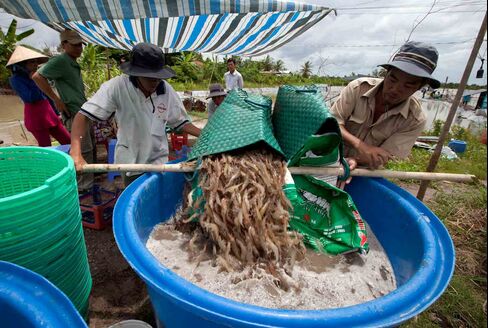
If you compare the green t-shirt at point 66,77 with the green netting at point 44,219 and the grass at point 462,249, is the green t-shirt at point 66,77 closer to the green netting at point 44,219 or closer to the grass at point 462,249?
the green netting at point 44,219

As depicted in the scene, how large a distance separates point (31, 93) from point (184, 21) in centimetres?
221

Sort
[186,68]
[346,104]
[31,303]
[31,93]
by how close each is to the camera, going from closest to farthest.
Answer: [31,303] < [346,104] < [31,93] < [186,68]

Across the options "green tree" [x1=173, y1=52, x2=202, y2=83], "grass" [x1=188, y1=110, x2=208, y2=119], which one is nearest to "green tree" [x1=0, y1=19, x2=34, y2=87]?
"green tree" [x1=173, y1=52, x2=202, y2=83]

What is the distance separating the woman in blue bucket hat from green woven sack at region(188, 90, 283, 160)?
1.48ft

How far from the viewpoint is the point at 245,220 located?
150cm

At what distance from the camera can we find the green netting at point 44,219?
3.84 feet

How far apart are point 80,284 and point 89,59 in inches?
490

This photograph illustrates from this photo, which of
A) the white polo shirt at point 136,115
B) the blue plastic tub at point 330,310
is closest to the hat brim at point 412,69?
the blue plastic tub at point 330,310

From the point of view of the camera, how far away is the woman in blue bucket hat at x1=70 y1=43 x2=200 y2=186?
6.51 feet

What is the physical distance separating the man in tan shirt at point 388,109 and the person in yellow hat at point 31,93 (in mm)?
3680

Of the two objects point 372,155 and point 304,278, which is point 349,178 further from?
point 304,278

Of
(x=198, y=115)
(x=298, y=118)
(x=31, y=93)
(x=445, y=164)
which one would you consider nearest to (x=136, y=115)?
(x=298, y=118)

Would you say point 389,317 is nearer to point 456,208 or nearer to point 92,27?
point 456,208

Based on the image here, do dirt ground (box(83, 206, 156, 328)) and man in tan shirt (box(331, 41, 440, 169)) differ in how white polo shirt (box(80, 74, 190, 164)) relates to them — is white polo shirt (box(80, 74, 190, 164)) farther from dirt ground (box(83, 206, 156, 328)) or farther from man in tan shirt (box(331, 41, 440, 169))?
man in tan shirt (box(331, 41, 440, 169))
